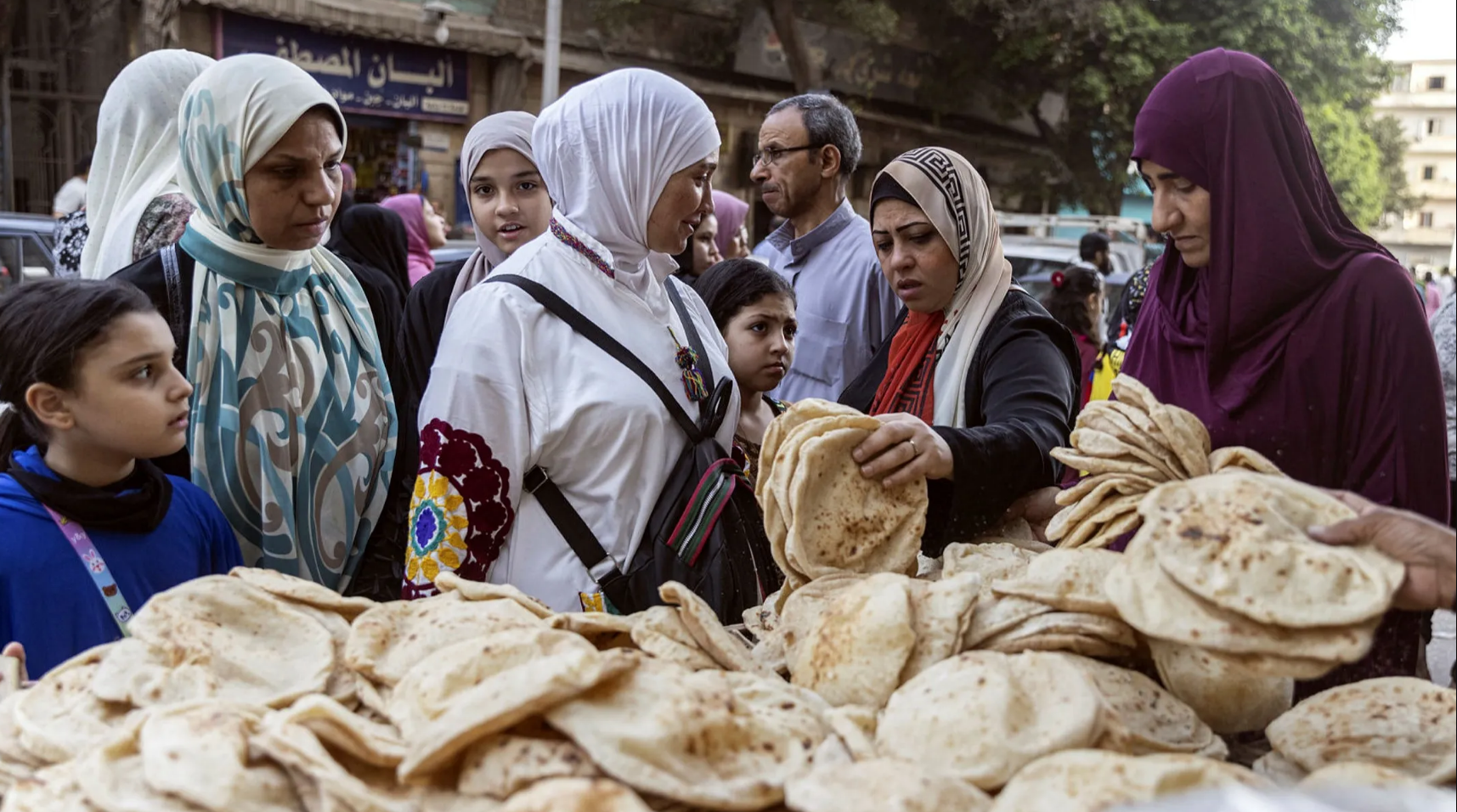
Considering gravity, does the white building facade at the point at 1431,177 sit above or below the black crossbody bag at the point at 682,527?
above

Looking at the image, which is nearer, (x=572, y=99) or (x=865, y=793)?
(x=865, y=793)

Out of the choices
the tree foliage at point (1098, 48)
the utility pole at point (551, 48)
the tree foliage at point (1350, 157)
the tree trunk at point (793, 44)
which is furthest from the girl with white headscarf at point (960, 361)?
the tree foliage at point (1350, 157)

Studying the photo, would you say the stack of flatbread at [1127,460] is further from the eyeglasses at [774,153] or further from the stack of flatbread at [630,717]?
the eyeglasses at [774,153]

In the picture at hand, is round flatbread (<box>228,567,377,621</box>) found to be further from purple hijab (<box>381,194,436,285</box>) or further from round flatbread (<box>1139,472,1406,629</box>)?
purple hijab (<box>381,194,436,285</box>)

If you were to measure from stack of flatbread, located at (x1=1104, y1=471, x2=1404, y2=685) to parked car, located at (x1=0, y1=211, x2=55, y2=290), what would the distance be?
6.80 metres

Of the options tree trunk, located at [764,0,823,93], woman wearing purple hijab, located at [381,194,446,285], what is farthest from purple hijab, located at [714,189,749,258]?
tree trunk, located at [764,0,823,93]

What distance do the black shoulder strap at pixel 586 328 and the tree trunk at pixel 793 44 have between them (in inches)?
541

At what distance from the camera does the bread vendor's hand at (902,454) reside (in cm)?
184

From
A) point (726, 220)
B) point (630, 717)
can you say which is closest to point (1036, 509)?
point (630, 717)

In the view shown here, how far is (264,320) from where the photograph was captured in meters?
2.31

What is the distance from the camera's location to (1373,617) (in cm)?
119

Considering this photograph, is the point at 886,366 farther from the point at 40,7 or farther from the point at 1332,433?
the point at 40,7

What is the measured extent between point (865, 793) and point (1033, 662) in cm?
34

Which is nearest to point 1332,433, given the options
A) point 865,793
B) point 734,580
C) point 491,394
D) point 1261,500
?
point 1261,500
